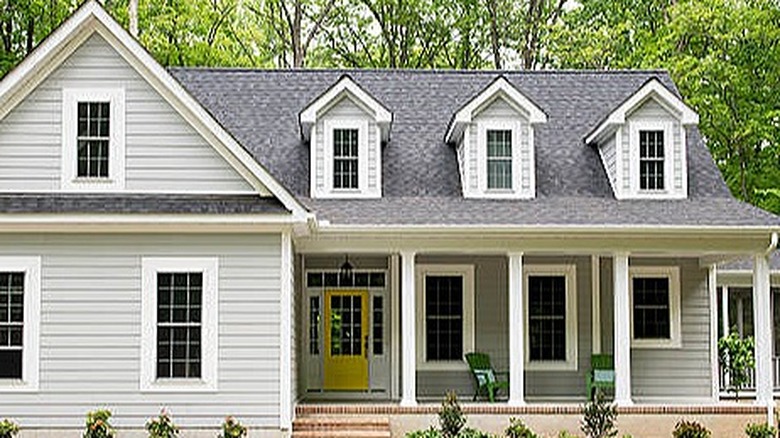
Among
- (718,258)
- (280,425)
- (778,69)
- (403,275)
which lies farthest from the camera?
(778,69)

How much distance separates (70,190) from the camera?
60.3 ft

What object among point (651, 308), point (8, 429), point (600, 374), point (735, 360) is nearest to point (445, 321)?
point (600, 374)

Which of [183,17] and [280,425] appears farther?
[183,17]

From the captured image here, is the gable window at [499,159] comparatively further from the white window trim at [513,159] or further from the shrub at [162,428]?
the shrub at [162,428]

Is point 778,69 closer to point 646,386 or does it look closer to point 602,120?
point 602,120

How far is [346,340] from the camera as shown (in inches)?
891

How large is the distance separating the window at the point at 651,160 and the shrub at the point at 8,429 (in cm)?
1134

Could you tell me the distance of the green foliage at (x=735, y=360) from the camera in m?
24.6

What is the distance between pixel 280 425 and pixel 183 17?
20.1 m

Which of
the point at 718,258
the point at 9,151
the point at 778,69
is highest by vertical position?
the point at 778,69

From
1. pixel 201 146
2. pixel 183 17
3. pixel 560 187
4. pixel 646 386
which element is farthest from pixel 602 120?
pixel 183 17

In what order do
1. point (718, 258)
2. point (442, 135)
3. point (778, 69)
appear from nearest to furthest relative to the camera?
point (718, 258) → point (442, 135) → point (778, 69)

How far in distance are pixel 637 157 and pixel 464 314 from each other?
4160 millimetres

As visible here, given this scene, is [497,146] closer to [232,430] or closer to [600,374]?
[600,374]
